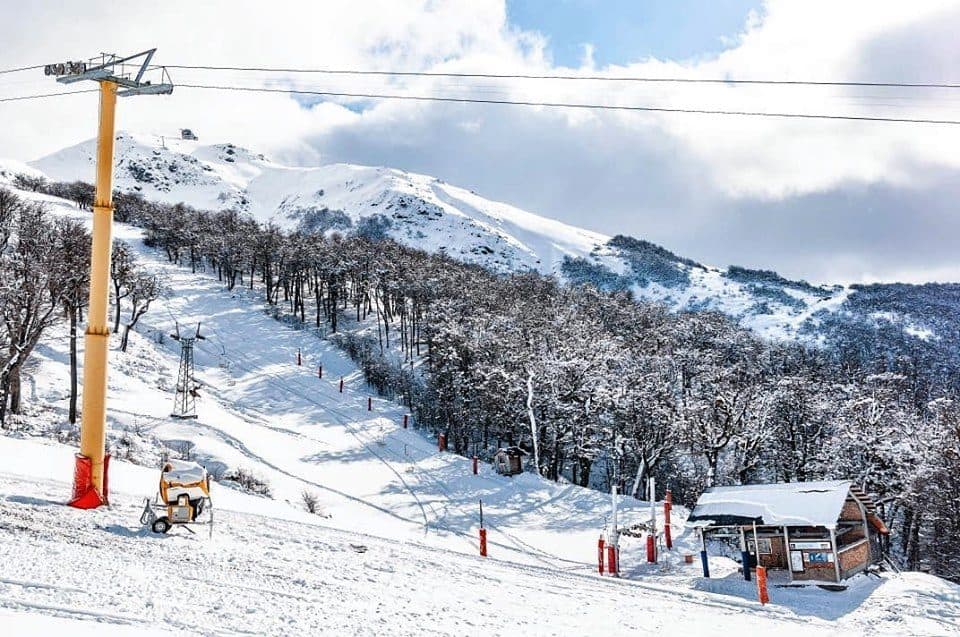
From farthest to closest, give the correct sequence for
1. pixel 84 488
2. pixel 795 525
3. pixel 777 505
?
pixel 777 505
pixel 795 525
pixel 84 488

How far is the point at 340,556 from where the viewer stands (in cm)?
1411

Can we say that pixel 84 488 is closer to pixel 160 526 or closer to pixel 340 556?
pixel 160 526

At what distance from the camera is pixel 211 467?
96.5 feet

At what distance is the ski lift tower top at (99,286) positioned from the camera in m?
15.1

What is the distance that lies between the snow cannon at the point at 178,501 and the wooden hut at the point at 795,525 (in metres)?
17.1

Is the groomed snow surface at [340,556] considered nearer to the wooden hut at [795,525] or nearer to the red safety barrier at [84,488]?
the red safety barrier at [84,488]

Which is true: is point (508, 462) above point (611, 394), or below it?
below

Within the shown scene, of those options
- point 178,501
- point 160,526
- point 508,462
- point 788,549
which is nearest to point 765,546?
point 788,549

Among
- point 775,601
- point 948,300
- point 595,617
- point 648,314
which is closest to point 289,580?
point 595,617

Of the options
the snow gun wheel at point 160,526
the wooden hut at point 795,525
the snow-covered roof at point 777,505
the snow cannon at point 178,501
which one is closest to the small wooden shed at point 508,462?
the wooden hut at point 795,525


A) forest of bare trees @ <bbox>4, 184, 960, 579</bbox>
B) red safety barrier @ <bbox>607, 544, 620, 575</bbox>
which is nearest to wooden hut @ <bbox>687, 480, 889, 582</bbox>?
red safety barrier @ <bbox>607, 544, 620, 575</bbox>

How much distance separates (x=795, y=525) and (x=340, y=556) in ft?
55.5

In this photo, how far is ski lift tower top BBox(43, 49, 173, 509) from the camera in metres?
15.1

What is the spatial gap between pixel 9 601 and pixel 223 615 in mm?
2642
